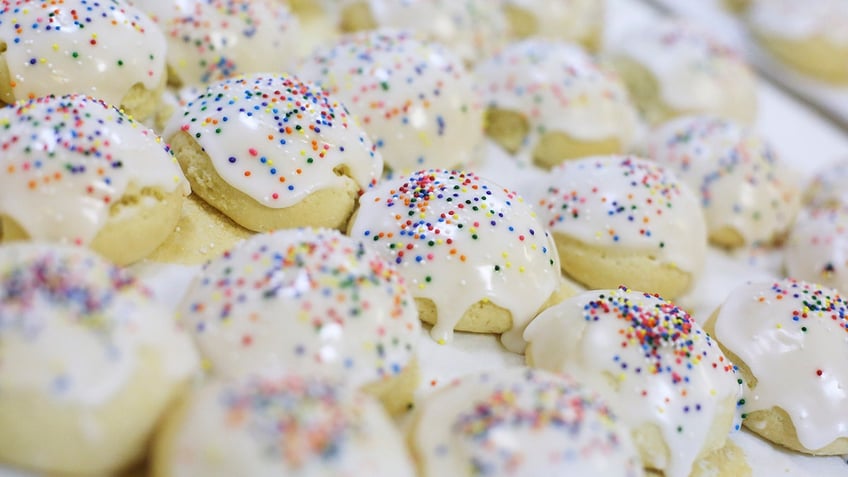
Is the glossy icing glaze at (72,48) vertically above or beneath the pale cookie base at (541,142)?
above

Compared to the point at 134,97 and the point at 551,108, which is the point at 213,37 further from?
the point at 551,108

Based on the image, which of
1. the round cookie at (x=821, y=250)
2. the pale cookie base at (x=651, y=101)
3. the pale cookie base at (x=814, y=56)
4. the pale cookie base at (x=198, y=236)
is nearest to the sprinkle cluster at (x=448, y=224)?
the pale cookie base at (x=198, y=236)

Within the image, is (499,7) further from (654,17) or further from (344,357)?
(344,357)

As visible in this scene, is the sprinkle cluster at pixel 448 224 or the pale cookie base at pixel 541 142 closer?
the sprinkle cluster at pixel 448 224

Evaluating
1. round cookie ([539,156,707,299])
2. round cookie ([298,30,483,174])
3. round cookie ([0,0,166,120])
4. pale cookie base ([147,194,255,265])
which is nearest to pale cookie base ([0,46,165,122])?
round cookie ([0,0,166,120])

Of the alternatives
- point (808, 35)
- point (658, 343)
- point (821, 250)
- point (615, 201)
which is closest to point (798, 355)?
point (658, 343)

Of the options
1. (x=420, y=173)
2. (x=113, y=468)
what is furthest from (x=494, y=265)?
(x=113, y=468)

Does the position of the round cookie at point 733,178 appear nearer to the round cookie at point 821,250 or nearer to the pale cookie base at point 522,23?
the round cookie at point 821,250
